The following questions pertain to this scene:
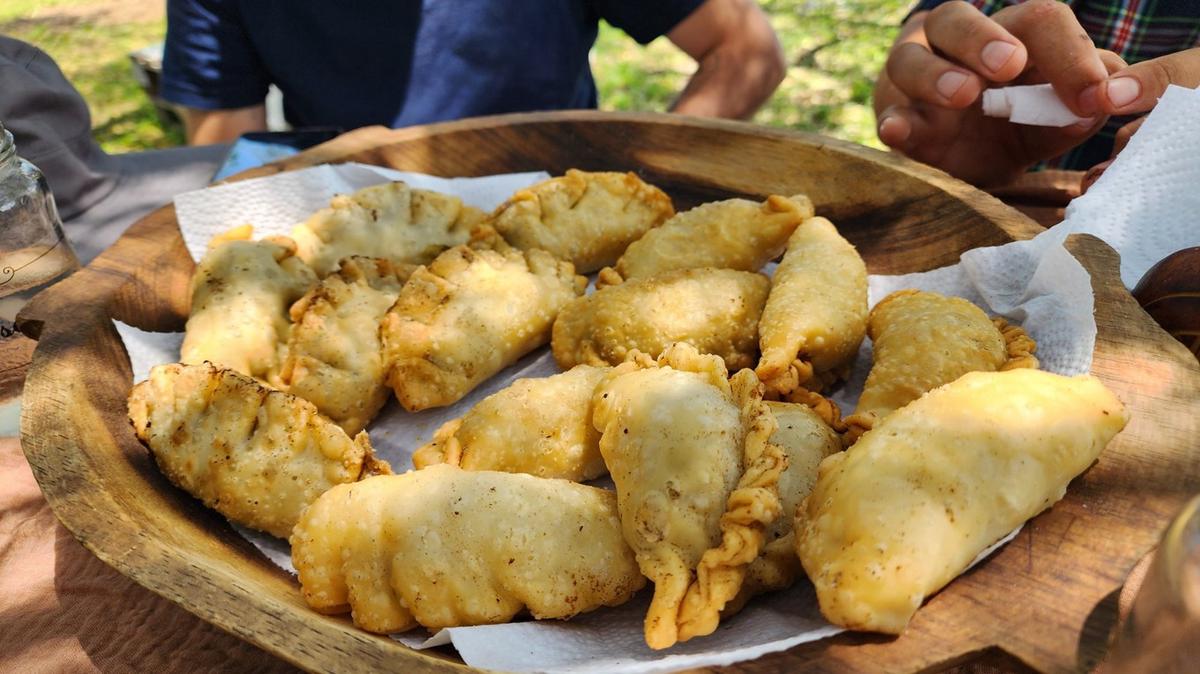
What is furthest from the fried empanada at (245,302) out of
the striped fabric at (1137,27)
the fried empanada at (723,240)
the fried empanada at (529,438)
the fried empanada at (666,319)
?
the striped fabric at (1137,27)

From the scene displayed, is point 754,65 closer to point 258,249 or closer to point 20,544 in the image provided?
point 258,249

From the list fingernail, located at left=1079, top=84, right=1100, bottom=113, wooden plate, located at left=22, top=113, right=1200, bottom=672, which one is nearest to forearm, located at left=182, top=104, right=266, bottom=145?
wooden plate, located at left=22, top=113, right=1200, bottom=672

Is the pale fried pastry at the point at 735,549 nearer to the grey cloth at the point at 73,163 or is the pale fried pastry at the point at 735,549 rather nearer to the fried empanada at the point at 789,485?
the fried empanada at the point at 789,485

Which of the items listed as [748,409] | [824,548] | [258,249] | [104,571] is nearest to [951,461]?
[824,548]

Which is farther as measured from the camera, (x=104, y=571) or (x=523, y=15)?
(x=523, y=15)

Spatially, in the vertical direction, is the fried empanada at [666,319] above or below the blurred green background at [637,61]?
above

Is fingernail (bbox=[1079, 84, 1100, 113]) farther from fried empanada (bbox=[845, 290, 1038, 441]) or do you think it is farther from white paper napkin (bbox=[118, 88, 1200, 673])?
fried empanada (bbox=[845, 290, 1038, 441])
